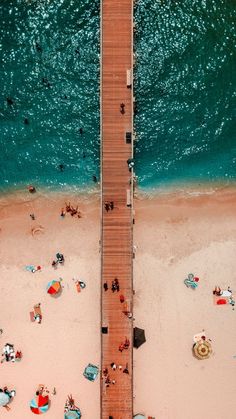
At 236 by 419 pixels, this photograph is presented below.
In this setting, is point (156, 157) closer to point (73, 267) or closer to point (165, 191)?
point (165, 191)

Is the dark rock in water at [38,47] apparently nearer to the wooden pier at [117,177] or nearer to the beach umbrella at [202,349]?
the wooden pier at [117,177]

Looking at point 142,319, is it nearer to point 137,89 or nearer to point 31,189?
point 31,189

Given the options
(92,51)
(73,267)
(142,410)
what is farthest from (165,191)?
(142,410)

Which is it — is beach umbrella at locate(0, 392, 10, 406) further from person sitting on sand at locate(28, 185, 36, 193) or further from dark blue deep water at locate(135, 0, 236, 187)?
dark blue deep water at locate(135, 0, 236, 187)

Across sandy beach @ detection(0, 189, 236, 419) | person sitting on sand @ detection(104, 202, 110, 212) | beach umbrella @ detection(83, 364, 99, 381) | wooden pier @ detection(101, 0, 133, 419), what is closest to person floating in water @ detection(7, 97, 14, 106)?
wooden pier @ detection(101, 0, 133, 419)

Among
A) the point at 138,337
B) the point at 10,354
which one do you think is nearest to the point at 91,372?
the point at 138,337
